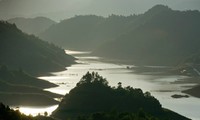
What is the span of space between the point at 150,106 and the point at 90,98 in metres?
21.7

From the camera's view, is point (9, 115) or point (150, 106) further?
point (150, 106)

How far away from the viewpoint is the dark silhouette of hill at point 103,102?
153875 mm

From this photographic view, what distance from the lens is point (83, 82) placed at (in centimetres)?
16500

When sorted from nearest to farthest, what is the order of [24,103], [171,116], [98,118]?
[98,118] → [171,116] → [24,103]

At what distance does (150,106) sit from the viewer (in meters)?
158

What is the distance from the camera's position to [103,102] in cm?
15788

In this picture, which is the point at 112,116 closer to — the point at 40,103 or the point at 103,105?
the point at 103,105

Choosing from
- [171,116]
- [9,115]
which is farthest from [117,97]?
[9,115]

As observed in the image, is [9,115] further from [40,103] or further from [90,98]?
[40,103]

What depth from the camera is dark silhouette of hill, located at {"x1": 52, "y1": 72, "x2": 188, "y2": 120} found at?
15388 cm

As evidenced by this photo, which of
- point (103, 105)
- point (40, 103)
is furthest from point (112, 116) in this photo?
point (40, 103)

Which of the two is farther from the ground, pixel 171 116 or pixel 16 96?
pixel 16 96

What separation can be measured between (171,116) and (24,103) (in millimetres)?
68168

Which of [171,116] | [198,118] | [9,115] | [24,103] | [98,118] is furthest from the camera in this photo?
[24,103]
